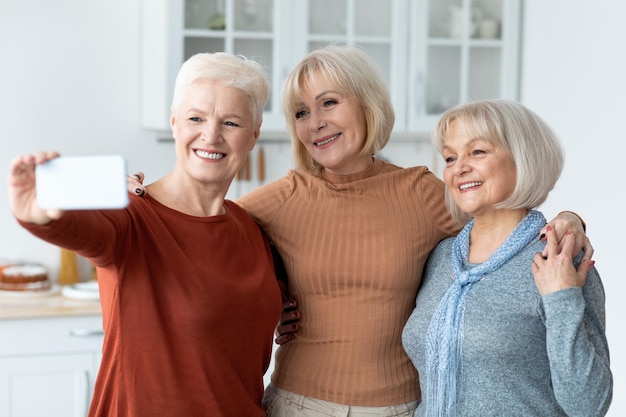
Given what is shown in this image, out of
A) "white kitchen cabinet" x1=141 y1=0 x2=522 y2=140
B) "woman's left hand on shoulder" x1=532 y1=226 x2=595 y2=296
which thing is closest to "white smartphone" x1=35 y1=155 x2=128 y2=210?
"woman's left hand on shoulder" x1=532 y1=226 x2=595 y2=296

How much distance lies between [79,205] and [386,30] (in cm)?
284

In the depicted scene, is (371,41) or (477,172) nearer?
(477,172)

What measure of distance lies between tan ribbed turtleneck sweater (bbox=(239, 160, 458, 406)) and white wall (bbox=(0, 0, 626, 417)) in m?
1.50

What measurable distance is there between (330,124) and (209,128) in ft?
1.35

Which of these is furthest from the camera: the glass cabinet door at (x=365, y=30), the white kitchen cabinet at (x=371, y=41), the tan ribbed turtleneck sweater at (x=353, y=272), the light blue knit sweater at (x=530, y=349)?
the glass cabinet door at (x=365, y=30)

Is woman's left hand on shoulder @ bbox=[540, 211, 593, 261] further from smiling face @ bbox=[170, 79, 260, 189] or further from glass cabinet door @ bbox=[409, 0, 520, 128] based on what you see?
glass cabinet door @ bbox=[409, 0, 520, 128]

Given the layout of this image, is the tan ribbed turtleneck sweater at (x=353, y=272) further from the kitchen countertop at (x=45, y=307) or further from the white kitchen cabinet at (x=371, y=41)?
the white kitchen cabinet at (x=371, y=41)

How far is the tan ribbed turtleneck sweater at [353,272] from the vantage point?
6.65 ft

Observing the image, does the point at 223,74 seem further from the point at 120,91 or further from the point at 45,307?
the point at 120,91

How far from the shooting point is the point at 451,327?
5.99ft

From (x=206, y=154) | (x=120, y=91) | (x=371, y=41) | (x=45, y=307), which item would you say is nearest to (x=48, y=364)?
(x=45, y=307)

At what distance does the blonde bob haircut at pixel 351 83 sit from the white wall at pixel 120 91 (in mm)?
1512

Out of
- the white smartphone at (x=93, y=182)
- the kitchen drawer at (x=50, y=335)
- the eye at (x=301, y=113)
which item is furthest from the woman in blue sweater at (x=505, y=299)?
the kitchen drawer at (x=50, y=335)

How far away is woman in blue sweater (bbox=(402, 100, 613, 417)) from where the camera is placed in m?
1.68
